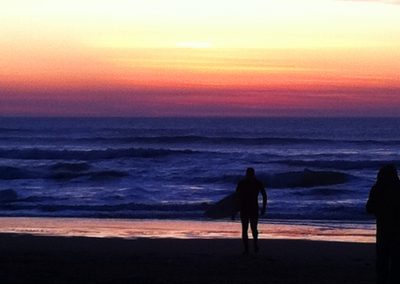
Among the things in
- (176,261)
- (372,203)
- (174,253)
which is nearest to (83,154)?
(174,253)

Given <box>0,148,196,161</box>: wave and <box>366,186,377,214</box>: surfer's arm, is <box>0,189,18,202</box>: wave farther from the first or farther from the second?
<box>366,186,377,214</box>: surfer's arm

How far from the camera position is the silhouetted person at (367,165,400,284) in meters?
9.20

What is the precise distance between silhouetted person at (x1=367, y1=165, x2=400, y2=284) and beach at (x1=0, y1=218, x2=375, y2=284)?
5.69ft

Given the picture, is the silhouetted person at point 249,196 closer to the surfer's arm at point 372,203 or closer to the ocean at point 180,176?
the surfer's arm at point 372,203

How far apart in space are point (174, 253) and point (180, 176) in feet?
77.4

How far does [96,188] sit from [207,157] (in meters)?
15.6

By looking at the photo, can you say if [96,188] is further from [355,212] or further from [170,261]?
[170,261]

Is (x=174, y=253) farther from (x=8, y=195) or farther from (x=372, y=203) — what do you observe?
(x=8, y=195)

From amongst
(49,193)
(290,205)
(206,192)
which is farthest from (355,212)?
(49,193)

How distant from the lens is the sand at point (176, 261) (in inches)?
434

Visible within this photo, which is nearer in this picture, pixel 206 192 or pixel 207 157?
pixel 206 192

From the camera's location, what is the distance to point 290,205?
26.1 meters

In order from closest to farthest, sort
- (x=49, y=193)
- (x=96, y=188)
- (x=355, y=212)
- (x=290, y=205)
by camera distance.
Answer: (x=355, y=212) → (x=290, y=205) → (x=49, y=193) → (x=96, y=188)

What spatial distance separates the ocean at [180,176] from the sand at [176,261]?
255 inches
